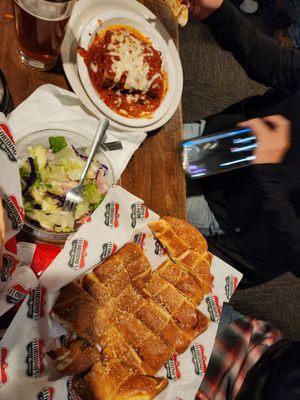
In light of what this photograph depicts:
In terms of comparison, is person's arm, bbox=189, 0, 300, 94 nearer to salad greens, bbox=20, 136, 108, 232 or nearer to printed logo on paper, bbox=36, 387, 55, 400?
salad greens, bbox=20, 136, 108, 232

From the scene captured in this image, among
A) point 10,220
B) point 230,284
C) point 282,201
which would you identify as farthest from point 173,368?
point 282,201

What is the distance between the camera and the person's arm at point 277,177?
1877 mm

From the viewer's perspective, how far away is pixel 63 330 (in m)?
1.21

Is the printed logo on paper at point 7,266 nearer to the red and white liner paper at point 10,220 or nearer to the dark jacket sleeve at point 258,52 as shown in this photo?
the red and white liner paper at point 10,220

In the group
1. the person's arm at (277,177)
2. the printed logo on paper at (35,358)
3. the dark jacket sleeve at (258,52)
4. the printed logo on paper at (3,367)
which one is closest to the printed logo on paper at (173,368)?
the printed logo on paper at (35,358)

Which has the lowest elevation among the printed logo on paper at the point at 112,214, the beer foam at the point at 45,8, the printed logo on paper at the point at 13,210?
the printed logo on paper at the point at 112,214

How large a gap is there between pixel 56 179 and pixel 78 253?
0.26 metres

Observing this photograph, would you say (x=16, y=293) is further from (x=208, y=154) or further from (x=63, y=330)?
(x=208, y=154)

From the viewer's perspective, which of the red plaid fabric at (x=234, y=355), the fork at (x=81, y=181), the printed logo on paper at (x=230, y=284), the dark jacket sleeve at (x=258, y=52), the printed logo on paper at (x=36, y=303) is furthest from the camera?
the dark jacket sleeve at (x=258, y=52)

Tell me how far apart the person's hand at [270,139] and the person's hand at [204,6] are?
614 mm

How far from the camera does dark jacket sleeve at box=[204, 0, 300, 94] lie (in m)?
2.08

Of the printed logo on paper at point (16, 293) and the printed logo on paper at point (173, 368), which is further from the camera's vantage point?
the printed logo on paper at point (173, 368)

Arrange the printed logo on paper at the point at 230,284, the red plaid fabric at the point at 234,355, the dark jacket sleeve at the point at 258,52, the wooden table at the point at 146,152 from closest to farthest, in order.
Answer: the wooden table at the point at 146,152
the printed logo on paper at the point at 230,284
the red plaid fabric at the point at 234,355
the dark jacket sleeve at the point at 258,52

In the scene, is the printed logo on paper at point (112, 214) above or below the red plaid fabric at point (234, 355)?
above
